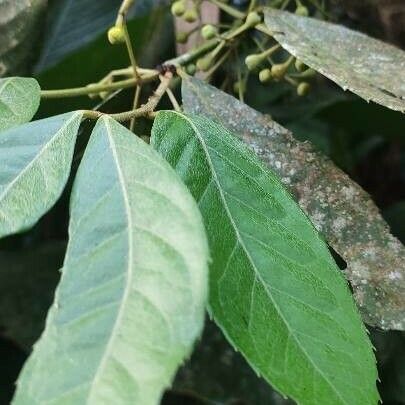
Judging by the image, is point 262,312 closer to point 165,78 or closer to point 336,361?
point 336,361

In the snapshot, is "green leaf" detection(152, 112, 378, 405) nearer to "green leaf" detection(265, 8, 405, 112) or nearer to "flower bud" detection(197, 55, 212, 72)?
"green leaf" detection(265, 8, 405, 112)

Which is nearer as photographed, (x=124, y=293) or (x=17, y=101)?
(x=124, y=293)

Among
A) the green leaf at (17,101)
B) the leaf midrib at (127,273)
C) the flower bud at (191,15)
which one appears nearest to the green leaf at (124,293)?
the leaf midrib at (127,273)

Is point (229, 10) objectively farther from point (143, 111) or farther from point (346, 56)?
point (143, 111)

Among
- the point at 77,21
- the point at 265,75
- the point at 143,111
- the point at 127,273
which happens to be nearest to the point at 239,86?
the point at 265,75

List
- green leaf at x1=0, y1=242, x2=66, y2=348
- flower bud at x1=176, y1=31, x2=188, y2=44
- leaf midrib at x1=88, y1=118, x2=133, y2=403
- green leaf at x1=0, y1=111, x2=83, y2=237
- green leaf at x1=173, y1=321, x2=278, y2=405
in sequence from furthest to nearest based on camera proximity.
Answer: green leaf at x1=0, y1=242, x2=66, y2=348 < green leaf at x1=173, y1=321, x2=278, y2=405 < flower bud at x1=176, y1=31, x2=188, y2=44 < green leaf at x1=0, y1=111, x2=83, y2=237 < leaf midrib at x1=88, y1=118, x2=133, y2=403

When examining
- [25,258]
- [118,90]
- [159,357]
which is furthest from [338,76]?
[25,258]

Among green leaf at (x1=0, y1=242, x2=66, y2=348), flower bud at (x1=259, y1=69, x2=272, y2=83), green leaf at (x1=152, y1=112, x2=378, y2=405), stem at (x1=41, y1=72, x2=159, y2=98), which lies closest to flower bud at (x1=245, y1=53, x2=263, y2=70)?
flower bud at (x1=259, y1=69, x2=272, y2=83)
